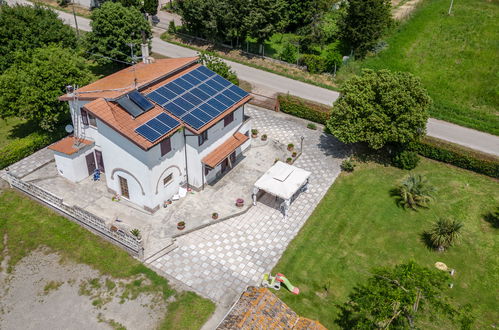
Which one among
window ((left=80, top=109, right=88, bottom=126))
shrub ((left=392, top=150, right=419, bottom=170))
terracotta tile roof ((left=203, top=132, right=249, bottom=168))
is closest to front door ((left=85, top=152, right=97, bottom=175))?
window ((left=80, top=109, right=88, bottom=126))

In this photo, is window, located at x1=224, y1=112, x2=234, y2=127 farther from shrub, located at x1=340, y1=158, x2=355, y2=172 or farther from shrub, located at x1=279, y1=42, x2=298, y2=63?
shrub, located at x1=279, y1=42, x2=298, y2=63

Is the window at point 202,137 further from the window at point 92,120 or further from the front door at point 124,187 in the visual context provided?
the window at point 92,120

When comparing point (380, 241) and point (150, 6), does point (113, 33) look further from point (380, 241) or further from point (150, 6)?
point (380, 241)

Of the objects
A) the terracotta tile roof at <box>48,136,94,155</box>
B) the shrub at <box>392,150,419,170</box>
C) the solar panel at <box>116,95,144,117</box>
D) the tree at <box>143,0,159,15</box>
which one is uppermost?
the tree at <box>143,0,159,15</box>

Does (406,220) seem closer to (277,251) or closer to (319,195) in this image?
(319,195)

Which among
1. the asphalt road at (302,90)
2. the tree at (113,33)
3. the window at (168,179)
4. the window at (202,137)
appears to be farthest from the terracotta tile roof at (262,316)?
the tree at (113,33)

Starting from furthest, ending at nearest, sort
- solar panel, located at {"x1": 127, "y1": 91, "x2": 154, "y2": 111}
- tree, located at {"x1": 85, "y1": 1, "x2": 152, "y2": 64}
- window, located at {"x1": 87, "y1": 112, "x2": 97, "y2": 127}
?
1. tree, located at {"x1": 85, "y1": 1, "x2": 152, "y2": 64}
2. window, located at {"x1": 87, "y1": 112, "x2": 97, "y2": 127}
3. solar panel, located at {"x1": 127, "y1": 91, "x2": 154, "y2": 111}
